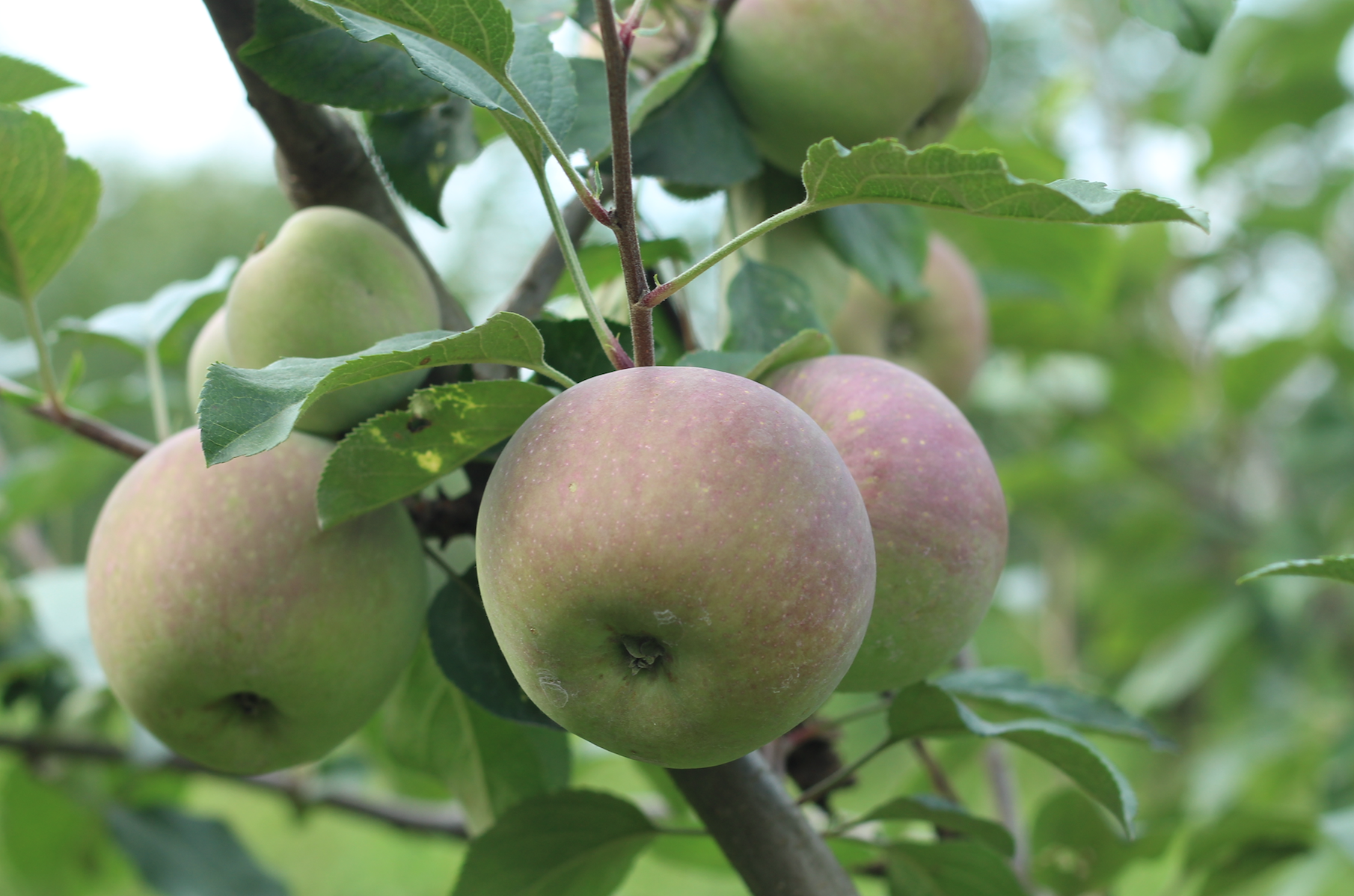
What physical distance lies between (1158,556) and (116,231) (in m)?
9.60

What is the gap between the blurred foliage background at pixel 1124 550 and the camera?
0.94m

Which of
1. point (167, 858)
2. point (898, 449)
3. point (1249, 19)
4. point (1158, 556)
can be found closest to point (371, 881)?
point (167, 858)

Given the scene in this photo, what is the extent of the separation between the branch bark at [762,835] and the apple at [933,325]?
0.45m

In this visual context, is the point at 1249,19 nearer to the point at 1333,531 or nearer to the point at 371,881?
the point at 1333,531

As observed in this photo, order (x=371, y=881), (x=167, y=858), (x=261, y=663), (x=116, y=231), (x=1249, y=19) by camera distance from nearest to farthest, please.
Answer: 1. (x=261, y=663)
2. (x=167, y=858)
3. (x=1249, y=19)
4. (x=371, y=881)
5. (x=116, y=231)

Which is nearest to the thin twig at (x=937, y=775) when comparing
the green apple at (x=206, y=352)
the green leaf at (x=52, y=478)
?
the green apple at (x=206, y=352)

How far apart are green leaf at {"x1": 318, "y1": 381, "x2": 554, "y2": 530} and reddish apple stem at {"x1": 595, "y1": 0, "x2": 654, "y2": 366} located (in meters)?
0.06

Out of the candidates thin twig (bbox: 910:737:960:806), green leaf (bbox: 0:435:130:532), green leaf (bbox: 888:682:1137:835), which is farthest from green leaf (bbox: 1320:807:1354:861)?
green leaf (bbox: 0:435:130:532)

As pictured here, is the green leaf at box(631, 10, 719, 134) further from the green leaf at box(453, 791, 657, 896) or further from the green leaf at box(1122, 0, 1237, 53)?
the green leaf at box(453, 791, 657, 896)

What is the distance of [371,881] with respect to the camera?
2.14 m

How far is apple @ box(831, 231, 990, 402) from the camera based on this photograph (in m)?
0.89

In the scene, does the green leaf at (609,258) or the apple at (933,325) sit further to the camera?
the apple at (933,325)

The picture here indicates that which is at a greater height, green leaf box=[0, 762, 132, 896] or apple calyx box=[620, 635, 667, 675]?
apple calyx box=[620, 635, 667, 675]

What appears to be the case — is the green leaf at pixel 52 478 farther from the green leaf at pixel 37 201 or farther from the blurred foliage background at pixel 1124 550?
the green leaf at pixel 37 201
